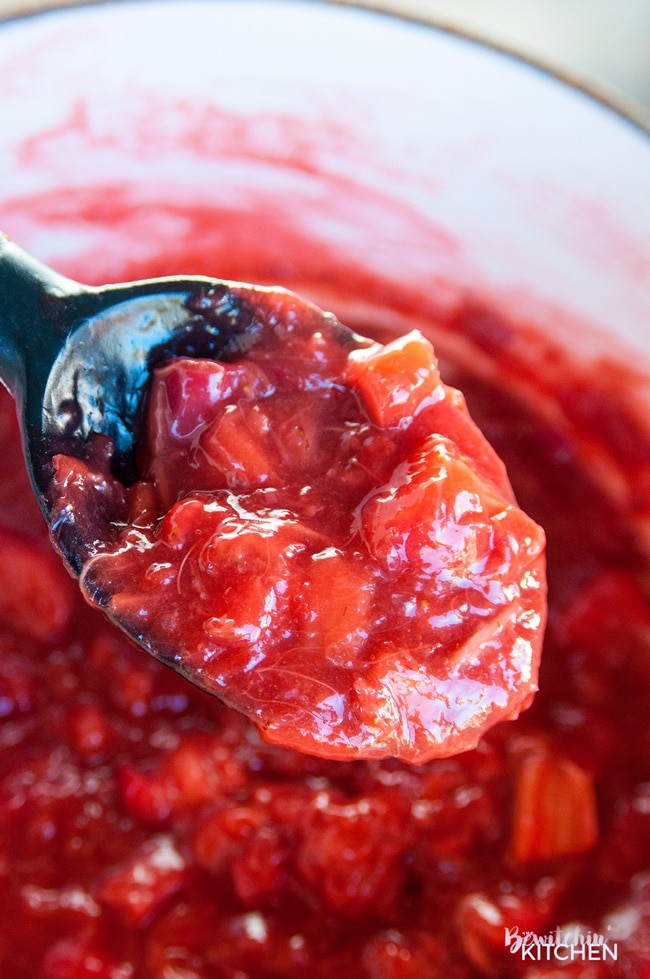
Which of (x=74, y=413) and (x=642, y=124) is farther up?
(x=642, y=124)

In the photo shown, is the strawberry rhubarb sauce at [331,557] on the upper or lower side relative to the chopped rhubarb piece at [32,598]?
upper

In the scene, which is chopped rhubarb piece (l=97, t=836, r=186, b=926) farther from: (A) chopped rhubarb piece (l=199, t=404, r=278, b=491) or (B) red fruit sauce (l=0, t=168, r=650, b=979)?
(A) chopped rhubarb piece (l=199, t=404, r=278, b=491)

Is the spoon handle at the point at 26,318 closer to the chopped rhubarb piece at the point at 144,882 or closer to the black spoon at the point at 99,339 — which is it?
the black spoon at the point at 99,339

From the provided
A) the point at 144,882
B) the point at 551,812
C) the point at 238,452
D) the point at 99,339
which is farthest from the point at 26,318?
the point at 551,812

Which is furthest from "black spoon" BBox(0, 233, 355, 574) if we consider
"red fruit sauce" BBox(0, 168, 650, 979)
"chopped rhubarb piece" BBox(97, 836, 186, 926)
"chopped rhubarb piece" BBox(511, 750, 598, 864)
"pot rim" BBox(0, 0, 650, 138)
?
"chopped rhubarb piece" BBox(511, 750, 598, 864)

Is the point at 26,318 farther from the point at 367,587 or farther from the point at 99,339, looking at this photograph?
the point at 367,587

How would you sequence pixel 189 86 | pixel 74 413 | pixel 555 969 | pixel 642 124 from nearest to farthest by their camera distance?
1. pixel 74 413
2. pixel 642 124
3. pixel 555 969
4. pixel 189 86

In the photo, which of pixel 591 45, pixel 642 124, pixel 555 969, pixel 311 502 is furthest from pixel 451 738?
pixel 591 45

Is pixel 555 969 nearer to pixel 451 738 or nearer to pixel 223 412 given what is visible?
pixel 451 738

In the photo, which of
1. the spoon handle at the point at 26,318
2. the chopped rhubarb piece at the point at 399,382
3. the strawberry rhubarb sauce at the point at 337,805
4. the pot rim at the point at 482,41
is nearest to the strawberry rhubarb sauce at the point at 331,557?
the chopped rhubarb piece at the point at 399,382
